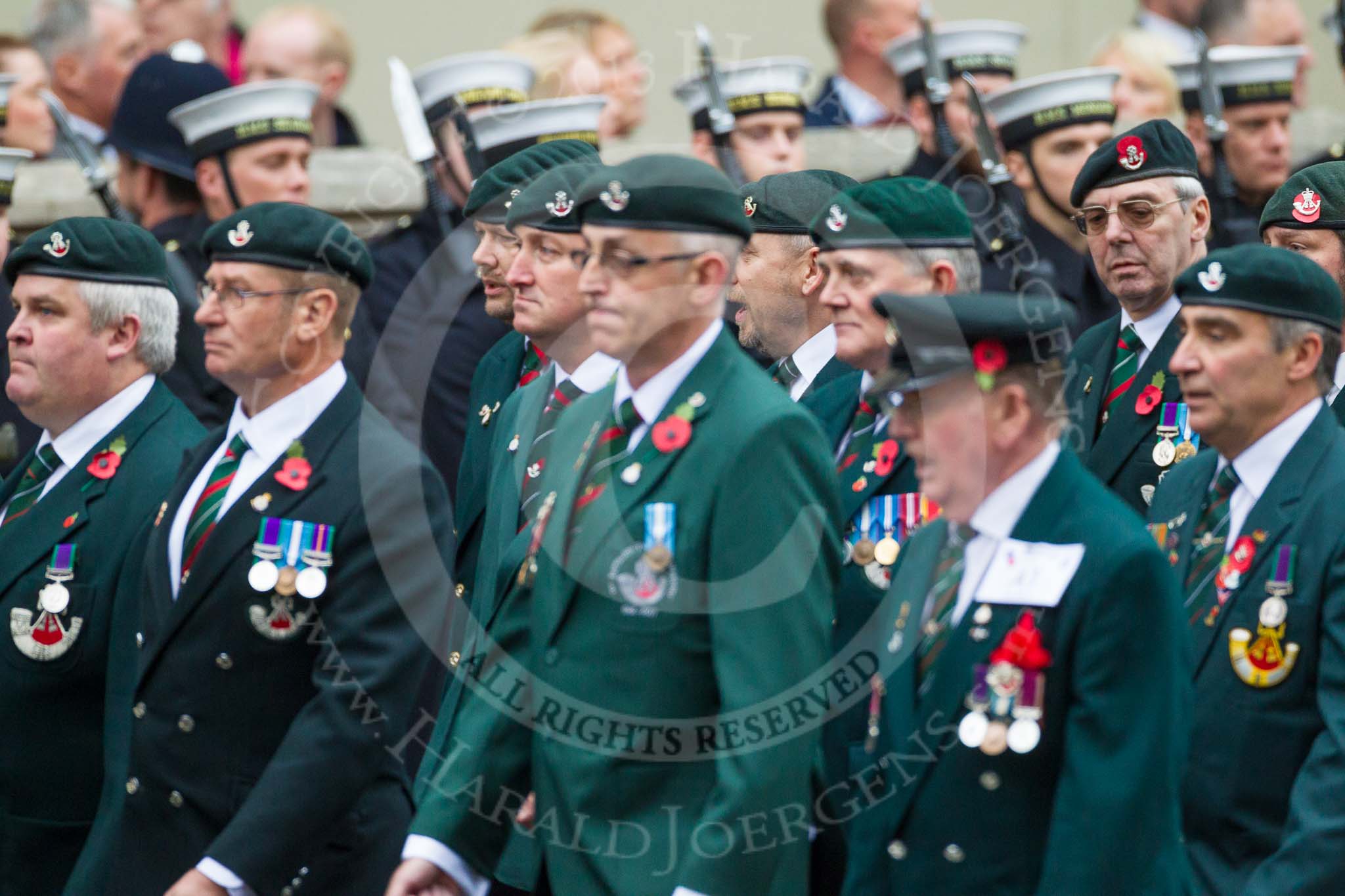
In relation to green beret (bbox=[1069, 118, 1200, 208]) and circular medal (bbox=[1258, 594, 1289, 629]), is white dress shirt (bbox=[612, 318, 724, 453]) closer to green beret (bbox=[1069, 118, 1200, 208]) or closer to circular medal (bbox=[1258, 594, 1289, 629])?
circular medal (bbox=[1258, 594, 1289, 629])

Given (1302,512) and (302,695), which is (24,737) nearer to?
(302,695)

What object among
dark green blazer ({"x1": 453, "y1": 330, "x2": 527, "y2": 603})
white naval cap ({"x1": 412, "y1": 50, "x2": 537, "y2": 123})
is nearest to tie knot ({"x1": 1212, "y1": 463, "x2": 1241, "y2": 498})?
dark green blazer ({"x1": 453, "y1": 330, "x2": 527, "y2": 603})

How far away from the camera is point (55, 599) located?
5.32m

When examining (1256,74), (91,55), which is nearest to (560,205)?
(1256,74)

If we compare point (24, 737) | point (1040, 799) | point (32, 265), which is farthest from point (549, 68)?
point (1040, 799)

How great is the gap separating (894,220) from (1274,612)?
4.29ft

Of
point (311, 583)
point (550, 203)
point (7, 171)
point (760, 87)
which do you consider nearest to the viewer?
point (311, 583)

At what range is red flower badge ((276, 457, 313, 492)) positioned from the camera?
16.4 feet

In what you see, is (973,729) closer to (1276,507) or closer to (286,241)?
(1276,507)

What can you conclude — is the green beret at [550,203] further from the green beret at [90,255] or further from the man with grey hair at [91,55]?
the man with grey hair at [91,55]

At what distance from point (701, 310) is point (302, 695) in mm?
→ 1448

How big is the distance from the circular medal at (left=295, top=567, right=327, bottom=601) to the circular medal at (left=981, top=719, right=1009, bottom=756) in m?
1.76

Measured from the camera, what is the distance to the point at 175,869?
491 centimetres

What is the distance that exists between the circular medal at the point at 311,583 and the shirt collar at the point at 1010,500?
66.8 inches
